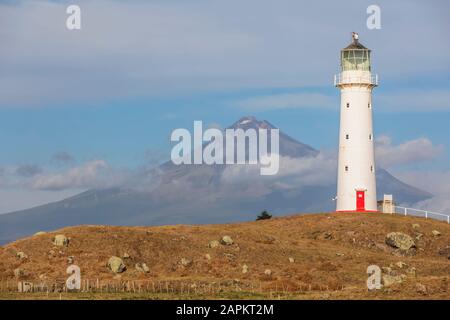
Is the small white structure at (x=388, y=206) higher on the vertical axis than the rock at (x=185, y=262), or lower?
higher

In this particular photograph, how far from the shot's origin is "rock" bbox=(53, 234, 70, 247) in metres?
85.2

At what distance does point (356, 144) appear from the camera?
372 ft

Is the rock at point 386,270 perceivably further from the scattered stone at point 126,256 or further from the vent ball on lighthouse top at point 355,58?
the vent ball on lighthouse top at point 355,58

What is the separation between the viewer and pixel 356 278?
79812 millimetres

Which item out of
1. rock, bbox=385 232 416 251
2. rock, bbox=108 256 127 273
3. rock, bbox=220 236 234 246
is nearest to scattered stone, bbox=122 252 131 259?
rock, bbox=108 256 127 273

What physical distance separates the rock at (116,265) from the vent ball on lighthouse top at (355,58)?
45043 mm

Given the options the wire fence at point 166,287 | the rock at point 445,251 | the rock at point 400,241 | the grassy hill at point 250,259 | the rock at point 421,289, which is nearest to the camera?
the rock at point 421,289

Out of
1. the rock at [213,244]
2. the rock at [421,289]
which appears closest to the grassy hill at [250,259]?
the rock at [421,289]

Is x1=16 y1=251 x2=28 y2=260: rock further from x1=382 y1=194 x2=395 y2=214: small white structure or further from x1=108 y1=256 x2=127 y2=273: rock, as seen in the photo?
x1=382 y1=194 x2=395 y2=214: small white structure

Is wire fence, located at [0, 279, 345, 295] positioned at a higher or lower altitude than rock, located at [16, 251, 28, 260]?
lower

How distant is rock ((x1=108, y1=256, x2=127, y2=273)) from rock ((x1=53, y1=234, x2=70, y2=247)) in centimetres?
566

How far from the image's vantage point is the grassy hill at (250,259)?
67.3 m
